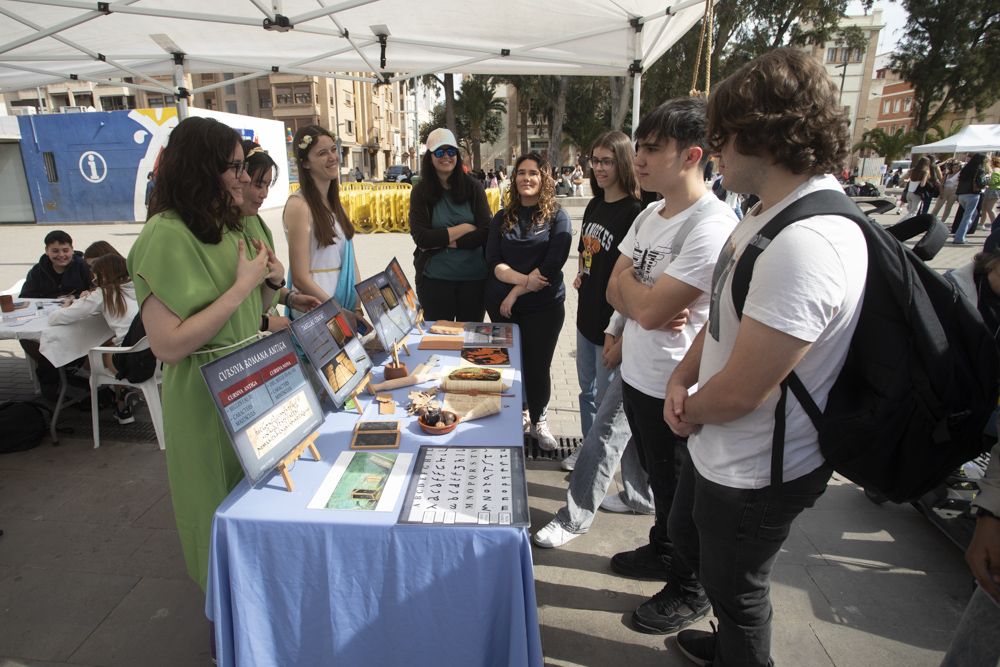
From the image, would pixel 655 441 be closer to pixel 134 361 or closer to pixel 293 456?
pixel 293 456

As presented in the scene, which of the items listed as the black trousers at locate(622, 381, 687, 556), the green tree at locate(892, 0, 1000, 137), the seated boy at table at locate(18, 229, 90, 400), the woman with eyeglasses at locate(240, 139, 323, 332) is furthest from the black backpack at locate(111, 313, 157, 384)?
the green tree at locate(892, 0, 1000, 137)

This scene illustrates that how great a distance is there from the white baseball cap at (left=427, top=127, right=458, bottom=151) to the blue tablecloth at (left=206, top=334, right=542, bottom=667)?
2.29 m

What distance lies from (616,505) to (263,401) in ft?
6.37

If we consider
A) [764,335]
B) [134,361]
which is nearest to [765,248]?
[764,335]

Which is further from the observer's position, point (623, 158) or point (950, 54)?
point (950, 54)

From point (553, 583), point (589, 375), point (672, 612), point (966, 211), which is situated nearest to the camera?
point (672, 612)

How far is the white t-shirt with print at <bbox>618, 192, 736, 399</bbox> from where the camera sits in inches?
66.7

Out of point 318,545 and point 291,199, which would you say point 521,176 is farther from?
point 318,545

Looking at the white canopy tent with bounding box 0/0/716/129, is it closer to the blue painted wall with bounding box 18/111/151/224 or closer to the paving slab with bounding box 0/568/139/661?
the paving slab with bounding box 0/568/139/661

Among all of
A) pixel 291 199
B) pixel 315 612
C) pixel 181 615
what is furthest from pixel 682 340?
pixel 181 615

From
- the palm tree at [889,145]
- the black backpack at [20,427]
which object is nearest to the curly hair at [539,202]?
the black backpack at [20,427]

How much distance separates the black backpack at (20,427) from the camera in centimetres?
345

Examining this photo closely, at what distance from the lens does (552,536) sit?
2527 millimetres

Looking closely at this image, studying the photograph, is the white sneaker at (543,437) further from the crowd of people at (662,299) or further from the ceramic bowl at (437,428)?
the ceramic bowl at (437,428)
